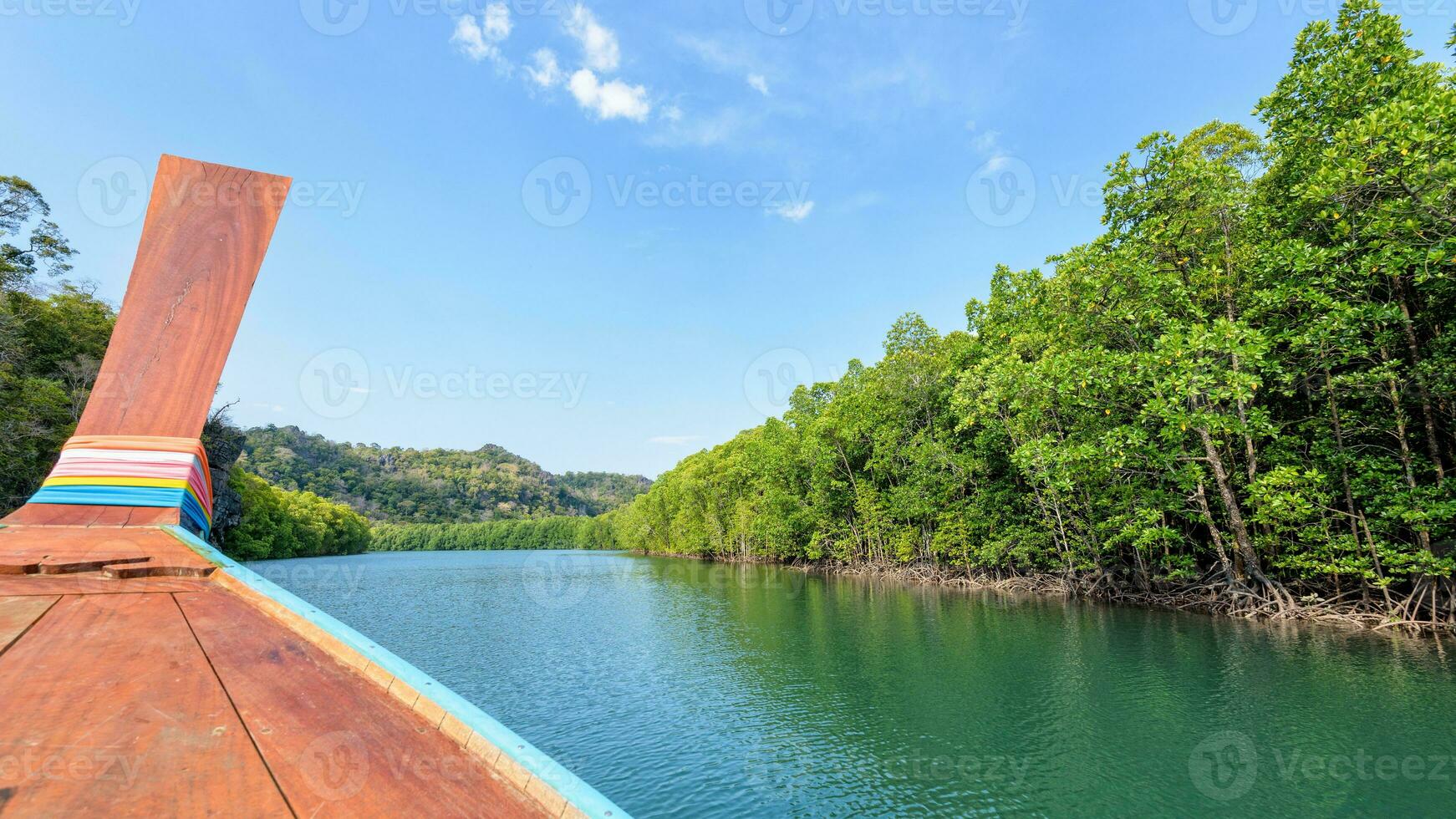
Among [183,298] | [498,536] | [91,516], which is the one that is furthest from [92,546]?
[498,536]

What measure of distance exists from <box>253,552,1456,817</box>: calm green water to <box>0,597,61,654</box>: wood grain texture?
5313 millimetres

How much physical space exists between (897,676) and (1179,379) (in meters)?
8.09

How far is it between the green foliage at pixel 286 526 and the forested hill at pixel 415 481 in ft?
71.5

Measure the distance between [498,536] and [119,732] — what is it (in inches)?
4189

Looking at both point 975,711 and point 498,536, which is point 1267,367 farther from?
point 498,536

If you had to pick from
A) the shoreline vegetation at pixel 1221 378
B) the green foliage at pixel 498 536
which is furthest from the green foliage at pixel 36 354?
the green foliage at pixel 498 536

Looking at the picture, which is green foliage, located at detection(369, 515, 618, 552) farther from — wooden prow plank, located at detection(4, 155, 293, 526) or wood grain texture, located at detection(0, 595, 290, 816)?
Result: wood grain texture, located at detection(0, 595, 290, 816)

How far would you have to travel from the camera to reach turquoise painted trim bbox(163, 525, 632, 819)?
1.42m

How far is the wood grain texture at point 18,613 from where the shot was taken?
1.92 metres

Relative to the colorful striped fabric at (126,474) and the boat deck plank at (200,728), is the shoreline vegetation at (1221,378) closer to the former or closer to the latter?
the boat deck plank at (200,728)

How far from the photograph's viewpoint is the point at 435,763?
1.53m

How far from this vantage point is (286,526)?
51875 millimetres

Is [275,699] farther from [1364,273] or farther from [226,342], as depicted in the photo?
[1364,273]

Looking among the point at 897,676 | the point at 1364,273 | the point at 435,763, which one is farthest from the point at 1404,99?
the point at 435,763
